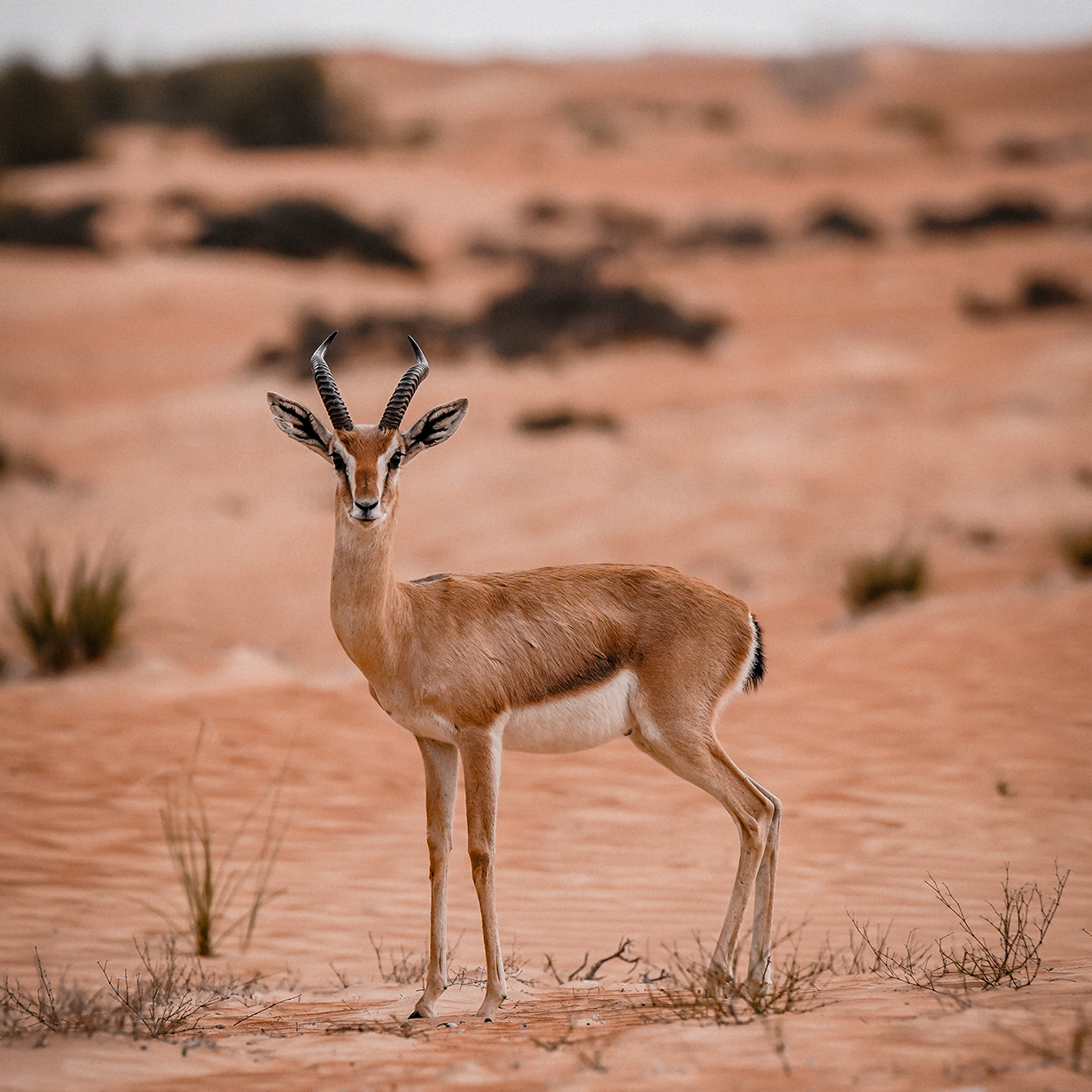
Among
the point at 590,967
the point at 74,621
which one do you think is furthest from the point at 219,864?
the point at 74,621

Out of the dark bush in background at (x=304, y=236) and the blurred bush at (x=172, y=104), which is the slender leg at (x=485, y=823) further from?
the blurred bush at (x=172, y=104)

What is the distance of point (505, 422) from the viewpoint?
65.0 feet

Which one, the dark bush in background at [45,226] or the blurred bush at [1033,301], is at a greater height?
the dark bush in background at [45,226]

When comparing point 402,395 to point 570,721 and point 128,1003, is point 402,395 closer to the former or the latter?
point 570,721

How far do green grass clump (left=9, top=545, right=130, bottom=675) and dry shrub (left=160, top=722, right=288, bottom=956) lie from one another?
2505 mm

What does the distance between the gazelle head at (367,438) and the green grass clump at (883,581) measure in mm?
7977

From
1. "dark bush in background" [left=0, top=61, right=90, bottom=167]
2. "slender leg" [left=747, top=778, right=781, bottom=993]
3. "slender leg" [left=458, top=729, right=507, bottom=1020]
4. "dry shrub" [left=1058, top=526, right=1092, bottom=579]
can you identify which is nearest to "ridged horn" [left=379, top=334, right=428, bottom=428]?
"slender leg" [left=458, top=729, right=507, bottom=1020]

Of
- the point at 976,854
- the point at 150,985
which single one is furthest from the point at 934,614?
the point at 150,985

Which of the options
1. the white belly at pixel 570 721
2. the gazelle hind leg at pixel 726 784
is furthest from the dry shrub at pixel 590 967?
the white belly at pixel 570 721

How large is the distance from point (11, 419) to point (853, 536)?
14020mm

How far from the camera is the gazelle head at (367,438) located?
4.68m

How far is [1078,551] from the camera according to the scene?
12.9m

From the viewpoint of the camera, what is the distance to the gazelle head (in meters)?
4.68

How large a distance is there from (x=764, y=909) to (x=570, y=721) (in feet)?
3.88
